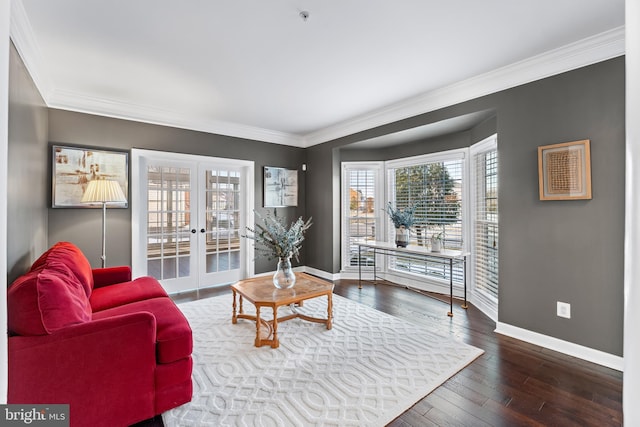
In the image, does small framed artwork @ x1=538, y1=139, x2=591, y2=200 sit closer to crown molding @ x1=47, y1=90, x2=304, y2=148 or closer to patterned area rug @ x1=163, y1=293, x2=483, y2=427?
patterned area rug @ x1=163, y1=293, x2=483, y2=427

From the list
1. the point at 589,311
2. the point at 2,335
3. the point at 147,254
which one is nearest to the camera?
the point at 2,335

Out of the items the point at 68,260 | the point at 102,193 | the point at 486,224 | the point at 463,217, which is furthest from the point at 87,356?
the point at 463,217

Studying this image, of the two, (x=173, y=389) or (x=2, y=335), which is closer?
(x=2, y=335)

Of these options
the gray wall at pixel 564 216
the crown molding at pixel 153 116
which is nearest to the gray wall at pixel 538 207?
the gray wall at pixel 564 216

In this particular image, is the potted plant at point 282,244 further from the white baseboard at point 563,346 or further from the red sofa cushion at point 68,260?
the white baseboard at point 563,346

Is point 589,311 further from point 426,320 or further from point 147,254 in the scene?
point 147,254

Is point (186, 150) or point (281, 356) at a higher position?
point (186, 150)

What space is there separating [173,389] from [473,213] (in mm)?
3638

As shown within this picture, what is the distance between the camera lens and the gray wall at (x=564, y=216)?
2211 mm

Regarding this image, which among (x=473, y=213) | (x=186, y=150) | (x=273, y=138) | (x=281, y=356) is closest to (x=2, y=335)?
(x=281, y=356)

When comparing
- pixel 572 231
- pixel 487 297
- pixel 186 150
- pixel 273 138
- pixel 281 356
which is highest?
pixel 273 138

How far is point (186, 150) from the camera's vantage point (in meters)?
4.25

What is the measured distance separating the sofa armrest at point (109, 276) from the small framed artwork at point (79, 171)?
0.99m

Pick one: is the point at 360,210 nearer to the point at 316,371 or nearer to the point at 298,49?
the point at 298,49
